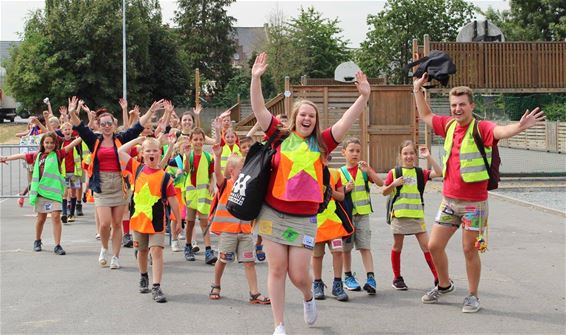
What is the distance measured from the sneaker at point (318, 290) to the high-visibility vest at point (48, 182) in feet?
14.8

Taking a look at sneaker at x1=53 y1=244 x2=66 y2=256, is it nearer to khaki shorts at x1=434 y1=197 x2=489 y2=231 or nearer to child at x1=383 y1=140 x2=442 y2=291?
child at x1=383 y1=140 x2=442 y2=291

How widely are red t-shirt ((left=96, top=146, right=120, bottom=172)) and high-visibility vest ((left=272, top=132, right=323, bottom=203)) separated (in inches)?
164

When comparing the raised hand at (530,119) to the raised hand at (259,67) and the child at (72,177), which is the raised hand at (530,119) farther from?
the child at (72,177)

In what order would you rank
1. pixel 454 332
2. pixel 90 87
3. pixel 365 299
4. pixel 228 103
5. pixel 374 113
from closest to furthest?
pixel 454 332 → pixel 365 299 → pixel 374 113 → pixel 90 87 → pixel 228 103

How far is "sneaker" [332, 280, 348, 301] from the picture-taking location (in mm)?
7742

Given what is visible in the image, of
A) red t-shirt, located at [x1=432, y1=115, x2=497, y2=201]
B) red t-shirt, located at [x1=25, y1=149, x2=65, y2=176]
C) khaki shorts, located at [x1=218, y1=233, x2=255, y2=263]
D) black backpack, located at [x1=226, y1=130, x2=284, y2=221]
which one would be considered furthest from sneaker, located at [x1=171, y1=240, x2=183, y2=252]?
black backpack, located at [x1=226, y1=130, x2=284, y2=221]

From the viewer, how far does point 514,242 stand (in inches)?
458

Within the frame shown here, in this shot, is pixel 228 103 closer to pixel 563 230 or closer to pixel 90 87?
pixel 90 87

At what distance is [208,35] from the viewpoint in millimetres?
77250

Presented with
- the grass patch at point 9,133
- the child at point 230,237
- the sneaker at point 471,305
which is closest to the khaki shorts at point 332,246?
the child at point 230,237

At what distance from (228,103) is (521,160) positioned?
1657 inches

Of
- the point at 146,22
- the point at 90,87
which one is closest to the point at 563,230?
the point at 90,87

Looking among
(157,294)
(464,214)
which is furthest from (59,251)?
(464,214)

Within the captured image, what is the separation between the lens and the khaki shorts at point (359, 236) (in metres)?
8.18
